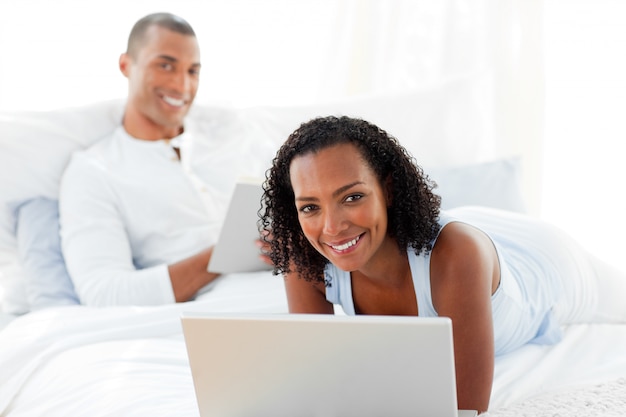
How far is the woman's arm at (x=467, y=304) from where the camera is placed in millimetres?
1431

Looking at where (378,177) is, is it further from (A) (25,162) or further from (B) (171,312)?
(A) (25,162)

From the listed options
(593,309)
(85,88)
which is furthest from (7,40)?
(593,309)

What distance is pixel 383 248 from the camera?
1593 mm

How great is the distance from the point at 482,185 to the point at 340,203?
1.15 m

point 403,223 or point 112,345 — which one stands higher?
point 403,223

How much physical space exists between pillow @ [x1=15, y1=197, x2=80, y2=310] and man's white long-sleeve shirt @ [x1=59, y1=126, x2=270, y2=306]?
0.16 feet

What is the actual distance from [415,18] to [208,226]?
138cm

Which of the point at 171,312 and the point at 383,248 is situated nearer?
the point at 383,248

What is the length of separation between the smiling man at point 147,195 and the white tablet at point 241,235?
8 centimetres

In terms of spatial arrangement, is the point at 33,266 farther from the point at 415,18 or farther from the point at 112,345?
the point at 415,18

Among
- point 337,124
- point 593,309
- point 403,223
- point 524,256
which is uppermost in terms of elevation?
point 337,124

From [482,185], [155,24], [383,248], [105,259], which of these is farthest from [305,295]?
[155,24]

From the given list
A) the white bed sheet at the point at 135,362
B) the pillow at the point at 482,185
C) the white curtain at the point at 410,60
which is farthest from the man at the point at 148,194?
the pillow at the point at 482,185

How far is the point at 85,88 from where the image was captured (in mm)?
3150
